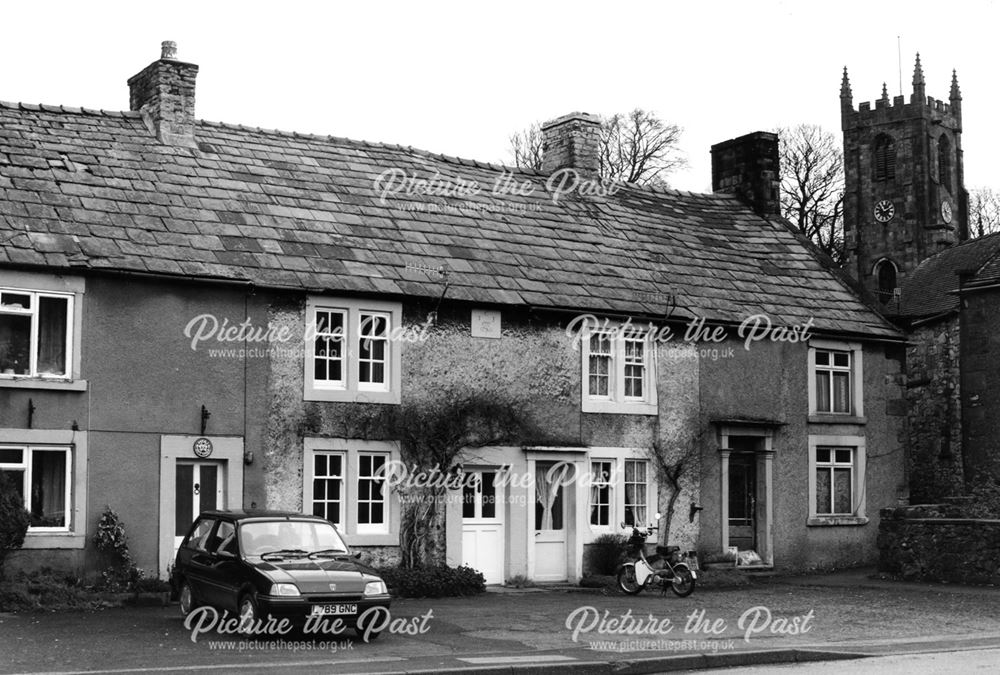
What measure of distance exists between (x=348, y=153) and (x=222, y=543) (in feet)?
40.1

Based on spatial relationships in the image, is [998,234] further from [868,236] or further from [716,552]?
[868,236]

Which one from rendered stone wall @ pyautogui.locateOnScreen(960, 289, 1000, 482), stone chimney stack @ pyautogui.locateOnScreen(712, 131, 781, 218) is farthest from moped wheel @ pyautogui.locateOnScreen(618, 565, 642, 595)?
rendered stone wall @ pyautogui.locateOnScreen(960, 289, 1000, 482)

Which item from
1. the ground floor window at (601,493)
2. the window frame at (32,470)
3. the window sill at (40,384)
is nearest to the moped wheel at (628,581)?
the ground floor window at (601,493)

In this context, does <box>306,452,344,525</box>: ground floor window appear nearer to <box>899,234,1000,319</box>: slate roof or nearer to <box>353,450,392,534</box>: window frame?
<box>353,450,392,534</box>: window frame

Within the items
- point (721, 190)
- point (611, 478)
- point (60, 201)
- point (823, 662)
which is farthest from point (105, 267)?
point (721, 190)

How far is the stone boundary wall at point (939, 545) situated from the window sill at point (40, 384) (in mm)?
14719

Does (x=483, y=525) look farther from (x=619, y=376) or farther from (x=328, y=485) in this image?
(x=619, y=376)

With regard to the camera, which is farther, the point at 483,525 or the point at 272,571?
the point at 483,525

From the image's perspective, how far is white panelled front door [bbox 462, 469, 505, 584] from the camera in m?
23.7

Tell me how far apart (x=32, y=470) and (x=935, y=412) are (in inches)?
1129

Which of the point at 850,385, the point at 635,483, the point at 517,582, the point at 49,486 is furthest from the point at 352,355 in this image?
the point at 850,385

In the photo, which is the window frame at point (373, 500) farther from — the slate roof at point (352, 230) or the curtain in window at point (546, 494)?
the curtain in window at point (546, 494)

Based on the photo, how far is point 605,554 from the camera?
2491 centimetres

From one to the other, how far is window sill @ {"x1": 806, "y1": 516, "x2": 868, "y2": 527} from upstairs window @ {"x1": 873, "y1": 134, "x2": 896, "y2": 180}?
50.3 metres
